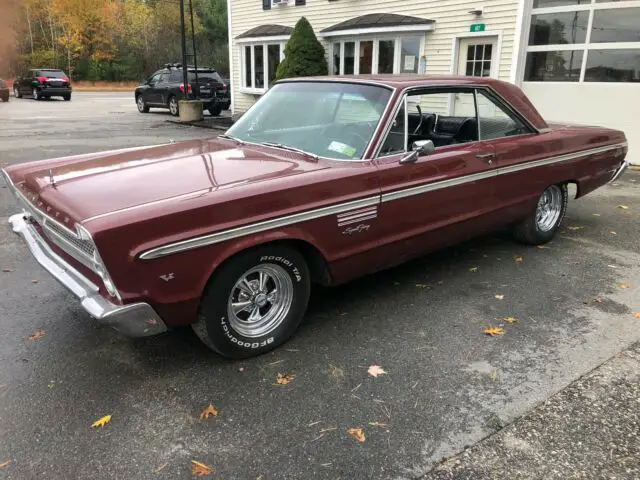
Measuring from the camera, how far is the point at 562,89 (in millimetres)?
10344

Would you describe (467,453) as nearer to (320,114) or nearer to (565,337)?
(565,337)

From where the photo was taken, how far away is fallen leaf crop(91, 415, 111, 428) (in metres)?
2.67

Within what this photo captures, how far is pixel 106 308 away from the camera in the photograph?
2.67 m

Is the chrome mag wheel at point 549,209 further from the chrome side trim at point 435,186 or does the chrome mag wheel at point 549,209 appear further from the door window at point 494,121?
the chrome side trim at point 435,186

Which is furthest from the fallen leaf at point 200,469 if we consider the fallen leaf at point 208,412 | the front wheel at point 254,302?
the front wheel at point 254,302

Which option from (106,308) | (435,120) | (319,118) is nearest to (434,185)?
(319,118)

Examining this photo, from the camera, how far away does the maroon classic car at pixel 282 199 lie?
274 centimetres

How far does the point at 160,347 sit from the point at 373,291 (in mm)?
1728

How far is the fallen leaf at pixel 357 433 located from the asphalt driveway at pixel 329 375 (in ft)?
0.10

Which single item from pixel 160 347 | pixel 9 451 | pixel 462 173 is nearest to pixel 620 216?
pixel 462 173

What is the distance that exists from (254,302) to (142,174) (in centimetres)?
106

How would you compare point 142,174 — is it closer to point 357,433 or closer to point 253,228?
point 253,228

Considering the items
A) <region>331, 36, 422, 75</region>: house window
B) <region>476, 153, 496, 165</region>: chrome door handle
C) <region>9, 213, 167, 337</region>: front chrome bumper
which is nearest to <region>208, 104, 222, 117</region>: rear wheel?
<region>331, 36, 422, 75</region>: house window

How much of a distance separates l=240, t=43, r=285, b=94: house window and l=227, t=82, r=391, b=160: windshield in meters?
14.2
